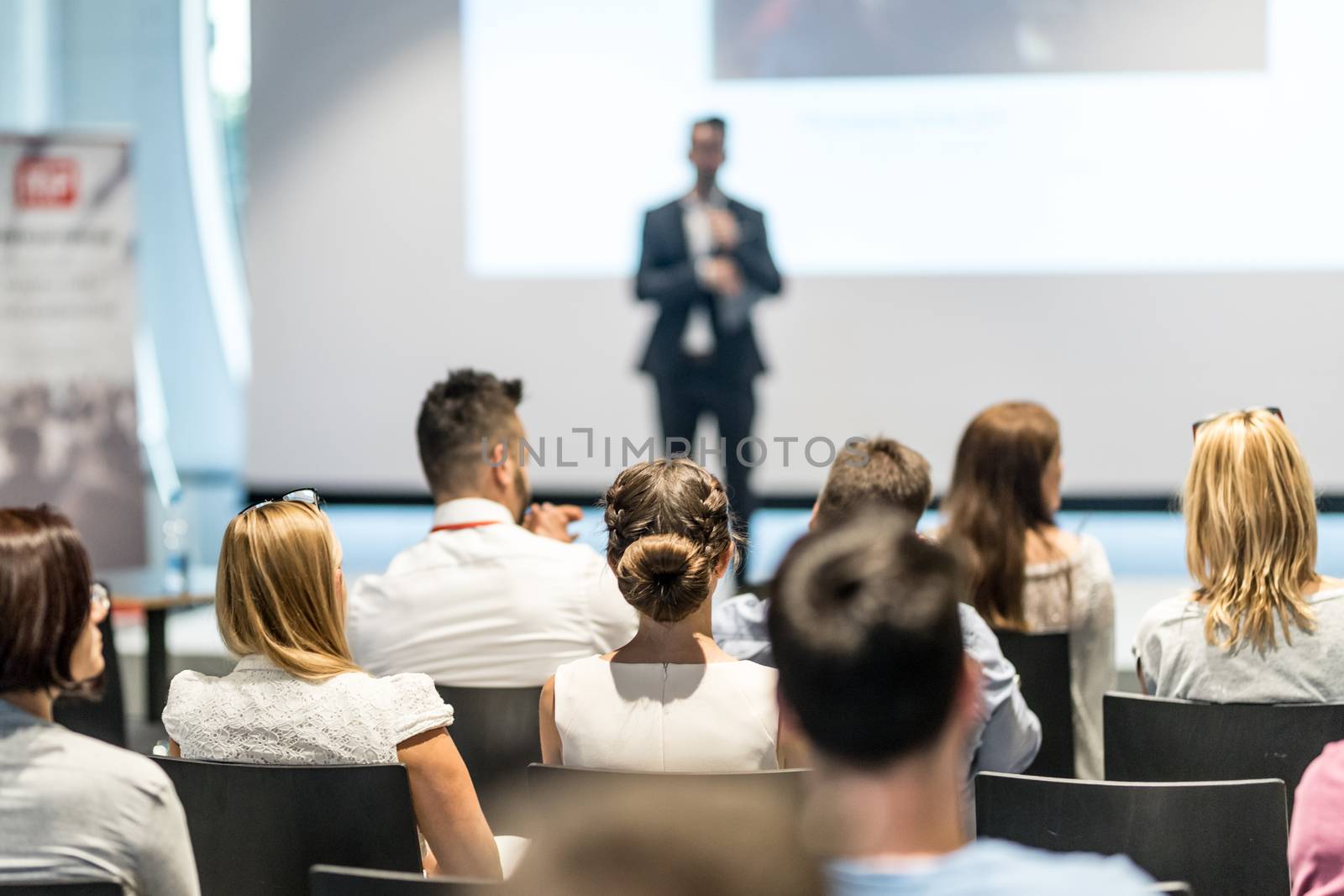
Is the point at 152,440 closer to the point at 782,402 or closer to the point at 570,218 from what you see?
the point at 570,218

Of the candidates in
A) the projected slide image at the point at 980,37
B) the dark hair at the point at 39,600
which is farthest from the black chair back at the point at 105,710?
the projected slide image at the point at 980,37

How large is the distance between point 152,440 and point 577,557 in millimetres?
4287

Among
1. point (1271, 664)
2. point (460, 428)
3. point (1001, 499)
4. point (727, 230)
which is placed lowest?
point (1271, 664)

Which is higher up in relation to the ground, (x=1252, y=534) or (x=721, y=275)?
(x=721, y=275)

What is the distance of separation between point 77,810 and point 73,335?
4.16 metres

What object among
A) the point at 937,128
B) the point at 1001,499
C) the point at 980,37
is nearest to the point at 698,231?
the point at 937,128

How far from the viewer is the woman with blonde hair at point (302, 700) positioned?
5.12 feet

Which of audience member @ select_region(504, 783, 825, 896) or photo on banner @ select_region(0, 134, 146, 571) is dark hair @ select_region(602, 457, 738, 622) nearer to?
audience member @ select_region(504, 783, 825, 896)

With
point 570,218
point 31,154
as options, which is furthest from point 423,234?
point 31,154

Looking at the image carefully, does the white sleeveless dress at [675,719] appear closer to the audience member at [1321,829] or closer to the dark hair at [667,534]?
the dark hair at [667,534]

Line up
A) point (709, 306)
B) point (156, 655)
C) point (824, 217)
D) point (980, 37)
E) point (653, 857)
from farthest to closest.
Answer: point (824, 217), point (980, 37), point (709, 306), point (156, 655), point (653, 857)

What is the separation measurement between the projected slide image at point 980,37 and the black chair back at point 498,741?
13.0ft

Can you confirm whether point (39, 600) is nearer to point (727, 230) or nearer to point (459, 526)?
point (459, 526)

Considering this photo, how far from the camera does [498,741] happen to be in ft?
6.64
